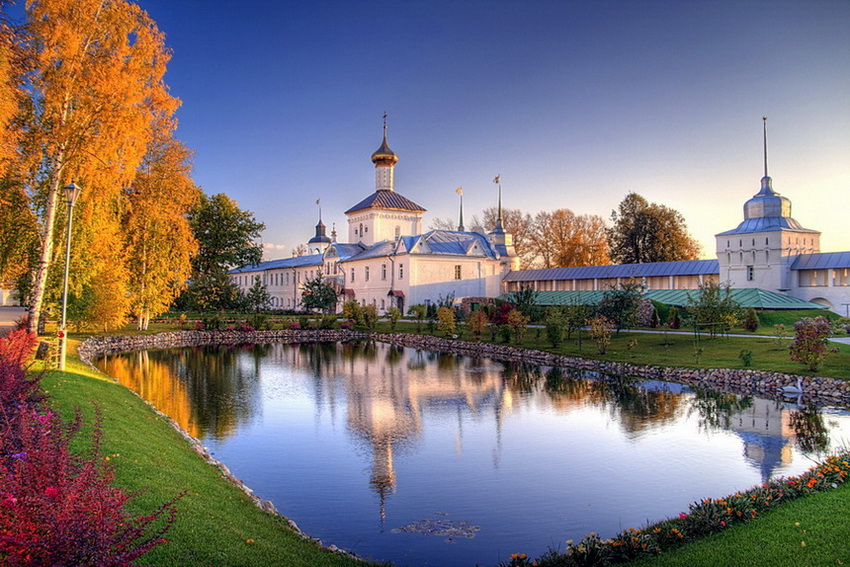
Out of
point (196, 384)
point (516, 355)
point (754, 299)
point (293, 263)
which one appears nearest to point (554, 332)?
point (516, 355)

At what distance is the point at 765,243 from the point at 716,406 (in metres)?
23.9

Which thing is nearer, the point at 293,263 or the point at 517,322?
the point at 517,322

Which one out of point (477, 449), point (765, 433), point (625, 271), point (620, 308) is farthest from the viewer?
point (625, 271)

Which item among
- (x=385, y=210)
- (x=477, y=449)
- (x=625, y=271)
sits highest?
(x=385, y=210)

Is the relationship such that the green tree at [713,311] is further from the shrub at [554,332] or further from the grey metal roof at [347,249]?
the grey metal roof at [347,249]

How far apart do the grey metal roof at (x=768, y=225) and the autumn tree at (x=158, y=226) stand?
103 feet

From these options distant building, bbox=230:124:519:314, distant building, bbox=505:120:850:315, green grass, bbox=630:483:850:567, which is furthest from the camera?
distant building, bbox=230:124:519:314

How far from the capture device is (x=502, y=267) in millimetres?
57000

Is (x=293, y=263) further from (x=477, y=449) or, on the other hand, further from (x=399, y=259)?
(x=477, y=449)

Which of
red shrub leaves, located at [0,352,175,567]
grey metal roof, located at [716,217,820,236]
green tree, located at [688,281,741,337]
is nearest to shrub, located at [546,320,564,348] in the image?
green tree, located at [688,281,741,337]

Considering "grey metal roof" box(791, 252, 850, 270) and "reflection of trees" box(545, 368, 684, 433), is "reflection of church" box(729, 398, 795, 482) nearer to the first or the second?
"reflection of trees" box(545, 368, 684, 433)

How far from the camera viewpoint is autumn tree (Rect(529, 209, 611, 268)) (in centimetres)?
6247

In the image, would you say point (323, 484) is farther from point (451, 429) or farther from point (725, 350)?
point (725, 350)

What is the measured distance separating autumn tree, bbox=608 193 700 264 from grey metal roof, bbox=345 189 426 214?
19.4 metres
